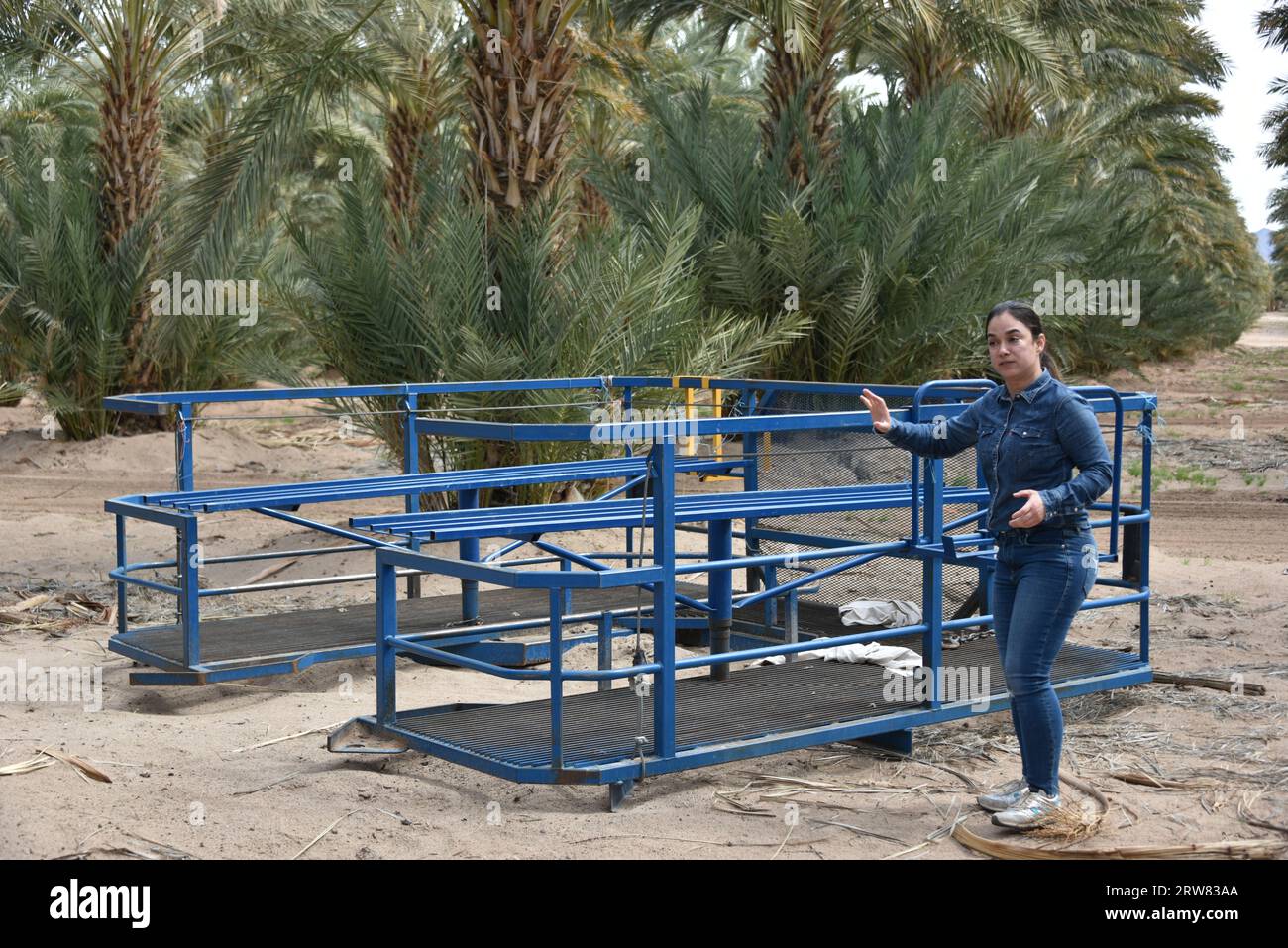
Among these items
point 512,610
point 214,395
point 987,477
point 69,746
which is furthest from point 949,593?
point 69,746

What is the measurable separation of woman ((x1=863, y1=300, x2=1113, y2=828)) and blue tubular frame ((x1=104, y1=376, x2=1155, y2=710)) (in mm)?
888

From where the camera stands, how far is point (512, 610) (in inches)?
335

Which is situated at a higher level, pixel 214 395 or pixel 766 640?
pixel 214 395

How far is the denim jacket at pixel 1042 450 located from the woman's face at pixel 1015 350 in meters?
0.06

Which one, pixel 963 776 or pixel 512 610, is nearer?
pixel 963 776

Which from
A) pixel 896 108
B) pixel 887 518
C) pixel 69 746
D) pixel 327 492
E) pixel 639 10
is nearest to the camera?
pixel 69 746

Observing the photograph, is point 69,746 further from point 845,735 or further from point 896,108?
point 896,108

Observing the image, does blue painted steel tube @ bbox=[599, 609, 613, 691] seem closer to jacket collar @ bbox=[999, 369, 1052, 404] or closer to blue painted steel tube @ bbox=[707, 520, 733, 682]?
blue painted steel tube @ bbox=[707, 520, 733, 682]

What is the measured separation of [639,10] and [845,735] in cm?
1409

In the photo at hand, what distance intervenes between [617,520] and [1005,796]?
6.20 ft

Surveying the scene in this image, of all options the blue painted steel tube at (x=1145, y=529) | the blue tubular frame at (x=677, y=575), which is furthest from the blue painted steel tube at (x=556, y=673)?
the blue painted steel tube at (x=1145, y=529)

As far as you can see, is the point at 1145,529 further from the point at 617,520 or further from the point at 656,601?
the point at 656,601

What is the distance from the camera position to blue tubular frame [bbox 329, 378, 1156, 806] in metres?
5.20

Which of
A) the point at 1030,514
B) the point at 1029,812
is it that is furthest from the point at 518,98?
the point at 1029,812
